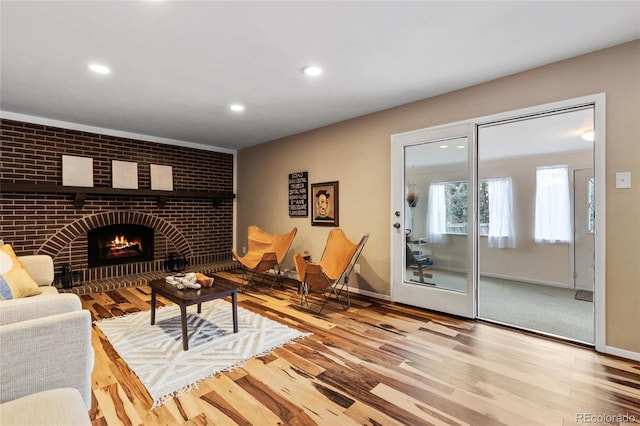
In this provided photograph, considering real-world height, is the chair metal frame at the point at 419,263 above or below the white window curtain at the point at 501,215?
below

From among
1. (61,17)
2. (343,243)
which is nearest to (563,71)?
(343,243)

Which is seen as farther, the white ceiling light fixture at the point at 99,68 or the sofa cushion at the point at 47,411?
the white ceiling light fixture at the point at 99,68

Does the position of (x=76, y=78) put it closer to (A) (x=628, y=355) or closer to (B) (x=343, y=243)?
(B) (x=343, y=243)

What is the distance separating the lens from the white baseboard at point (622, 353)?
90.7 inches

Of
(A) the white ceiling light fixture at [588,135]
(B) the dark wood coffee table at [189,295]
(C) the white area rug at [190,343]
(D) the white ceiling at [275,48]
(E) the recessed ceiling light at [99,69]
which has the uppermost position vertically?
(D) the white ceiling at [275,48]

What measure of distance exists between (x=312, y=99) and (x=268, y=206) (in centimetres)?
253

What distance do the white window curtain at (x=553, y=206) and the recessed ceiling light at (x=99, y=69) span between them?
609 cm

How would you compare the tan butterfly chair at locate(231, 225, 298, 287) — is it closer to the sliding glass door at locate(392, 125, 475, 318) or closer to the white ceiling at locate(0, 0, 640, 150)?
the sliding glass door at locate(392, 125, 475, 318)

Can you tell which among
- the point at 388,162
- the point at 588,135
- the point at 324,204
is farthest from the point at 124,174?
the point at 588,135

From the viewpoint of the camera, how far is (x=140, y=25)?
6.82 feet

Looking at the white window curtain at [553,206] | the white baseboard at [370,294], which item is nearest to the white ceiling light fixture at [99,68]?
the white baseboard at [370,294]

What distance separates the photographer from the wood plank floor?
1722mm

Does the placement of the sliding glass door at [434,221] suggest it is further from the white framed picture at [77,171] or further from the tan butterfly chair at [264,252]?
the white framed picture at [77,171]

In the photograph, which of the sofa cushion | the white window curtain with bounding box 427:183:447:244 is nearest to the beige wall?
the white window curtain with bounding box 427:183:447:244
